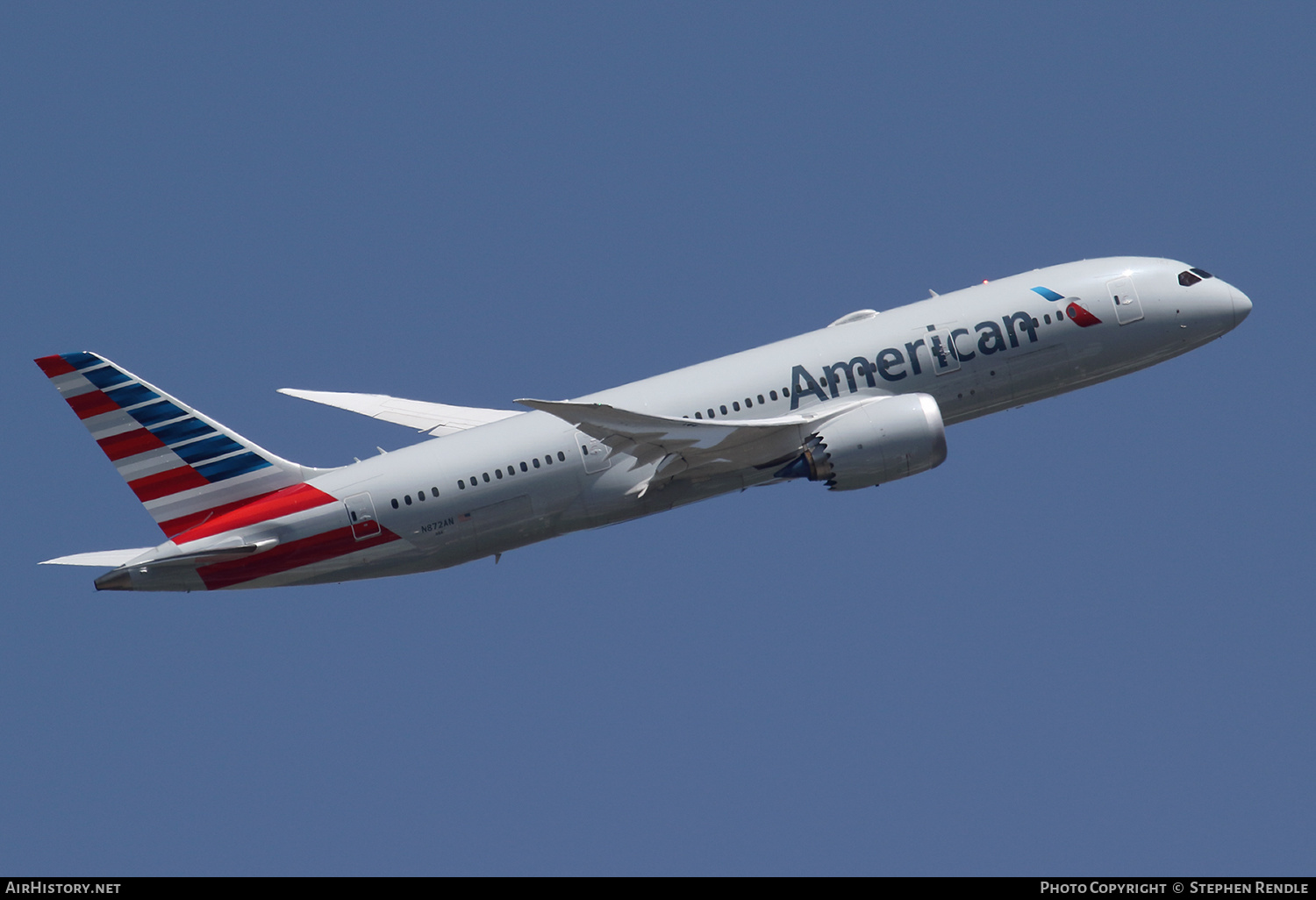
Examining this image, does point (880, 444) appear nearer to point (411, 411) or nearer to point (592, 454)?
point (592, 454)

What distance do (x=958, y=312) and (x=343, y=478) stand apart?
17531 millimetres

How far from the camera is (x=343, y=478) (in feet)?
147

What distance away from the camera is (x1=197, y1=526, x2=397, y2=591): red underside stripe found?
44.2 metres

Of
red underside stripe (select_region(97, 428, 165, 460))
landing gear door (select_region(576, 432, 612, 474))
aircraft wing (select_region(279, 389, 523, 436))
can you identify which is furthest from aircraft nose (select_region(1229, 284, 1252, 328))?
red underside stripe (select_region(97, 428, 165, 460))

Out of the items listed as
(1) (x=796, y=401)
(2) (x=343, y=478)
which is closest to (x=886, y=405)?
(1) (x=796, y=401)

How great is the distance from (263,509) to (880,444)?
54.4 ft

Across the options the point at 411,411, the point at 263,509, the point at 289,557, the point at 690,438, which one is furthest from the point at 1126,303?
the point at 263,509

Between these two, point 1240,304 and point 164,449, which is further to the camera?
point 1240,304

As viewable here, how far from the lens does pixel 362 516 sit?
145 ft

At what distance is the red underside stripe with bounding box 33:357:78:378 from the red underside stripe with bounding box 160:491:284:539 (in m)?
4.79

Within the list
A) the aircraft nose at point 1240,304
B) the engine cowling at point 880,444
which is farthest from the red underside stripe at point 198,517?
the aircraft nose at point 1240,304

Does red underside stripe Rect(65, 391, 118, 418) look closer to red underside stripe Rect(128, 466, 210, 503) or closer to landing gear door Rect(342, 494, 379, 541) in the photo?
red underside stripe Rect(128, 466, 210, 503)
